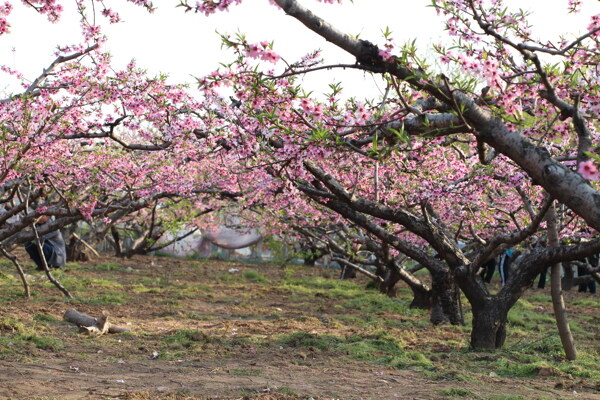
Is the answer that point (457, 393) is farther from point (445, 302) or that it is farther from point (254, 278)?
point (254, 278)

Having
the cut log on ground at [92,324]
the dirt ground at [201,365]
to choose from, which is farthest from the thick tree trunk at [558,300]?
the cut log on ground at [92,324]

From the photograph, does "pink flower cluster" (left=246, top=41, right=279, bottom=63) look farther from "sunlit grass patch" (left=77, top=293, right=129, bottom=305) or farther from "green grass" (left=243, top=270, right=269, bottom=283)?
"green grass" (left=243, top=270, right=269, bottom=283)

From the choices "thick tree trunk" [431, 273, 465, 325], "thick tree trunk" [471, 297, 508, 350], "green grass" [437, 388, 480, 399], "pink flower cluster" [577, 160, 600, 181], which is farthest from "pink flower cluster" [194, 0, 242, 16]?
"thick tree trunk" [431, 273, 465, 325]

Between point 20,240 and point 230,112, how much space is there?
5974 millimetres

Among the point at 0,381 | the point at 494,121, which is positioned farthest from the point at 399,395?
the point at 0,381

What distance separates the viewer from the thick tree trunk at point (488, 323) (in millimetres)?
9250

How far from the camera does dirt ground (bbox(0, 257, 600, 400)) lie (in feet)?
20.5

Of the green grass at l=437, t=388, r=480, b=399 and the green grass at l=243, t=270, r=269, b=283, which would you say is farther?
the green grass at l=243, t=270, r=269, b=283

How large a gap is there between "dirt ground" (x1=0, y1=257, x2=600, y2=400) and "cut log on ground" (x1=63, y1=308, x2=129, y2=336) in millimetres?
134

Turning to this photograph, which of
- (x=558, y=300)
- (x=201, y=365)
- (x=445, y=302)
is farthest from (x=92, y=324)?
(x=558, y=300)

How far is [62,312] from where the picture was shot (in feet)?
35.5

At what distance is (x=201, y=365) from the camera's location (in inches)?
301

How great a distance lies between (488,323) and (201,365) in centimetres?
382

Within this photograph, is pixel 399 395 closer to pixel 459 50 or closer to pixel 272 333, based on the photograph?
pixel 459 50
